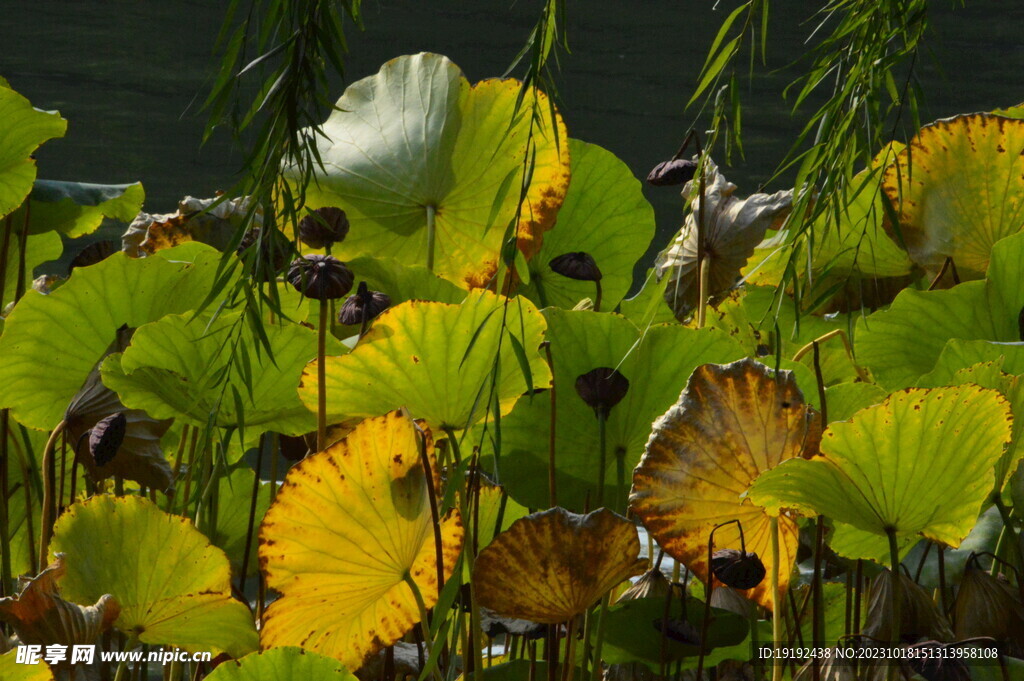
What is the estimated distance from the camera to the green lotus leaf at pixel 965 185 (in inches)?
17.8

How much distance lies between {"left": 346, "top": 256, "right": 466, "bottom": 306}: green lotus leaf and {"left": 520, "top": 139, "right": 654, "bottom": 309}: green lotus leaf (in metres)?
0.09

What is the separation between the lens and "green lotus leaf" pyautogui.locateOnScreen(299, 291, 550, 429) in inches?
13.2

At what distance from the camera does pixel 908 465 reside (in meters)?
0.31

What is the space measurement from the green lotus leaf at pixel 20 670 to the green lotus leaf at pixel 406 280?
19 cm

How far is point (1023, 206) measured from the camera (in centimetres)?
45

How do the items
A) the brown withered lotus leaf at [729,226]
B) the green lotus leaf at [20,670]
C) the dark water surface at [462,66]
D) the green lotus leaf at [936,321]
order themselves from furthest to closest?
the dark water surface at [462,66] → the brown withered lotus leaf at [729,226] → the green lotus leaf at [936,321] → the green lotus leaf at [20,670]

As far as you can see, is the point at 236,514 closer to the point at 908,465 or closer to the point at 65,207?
the point at 65,207

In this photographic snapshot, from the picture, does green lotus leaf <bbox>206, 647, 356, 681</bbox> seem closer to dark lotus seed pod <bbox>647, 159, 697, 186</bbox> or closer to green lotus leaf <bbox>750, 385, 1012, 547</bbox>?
green lotus leaf <bbox>750, 385, 1012, 547</bbox>

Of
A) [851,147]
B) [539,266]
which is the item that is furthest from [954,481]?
[539,266]

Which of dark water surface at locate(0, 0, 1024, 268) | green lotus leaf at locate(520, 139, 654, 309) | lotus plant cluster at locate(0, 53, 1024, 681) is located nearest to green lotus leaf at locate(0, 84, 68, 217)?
lotus plant cluster at locate(0, 53, 1024, 681)

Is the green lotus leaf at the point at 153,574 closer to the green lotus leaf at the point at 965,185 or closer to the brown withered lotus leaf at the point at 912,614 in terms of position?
the brown withered lotus leaf at the point at 912,614

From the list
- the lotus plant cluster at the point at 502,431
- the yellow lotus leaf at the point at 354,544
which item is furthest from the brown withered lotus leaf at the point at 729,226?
the yellow lotus leaf at the point at 354,544

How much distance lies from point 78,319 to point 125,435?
49 mm

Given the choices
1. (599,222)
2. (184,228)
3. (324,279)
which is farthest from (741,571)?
(184,228)
